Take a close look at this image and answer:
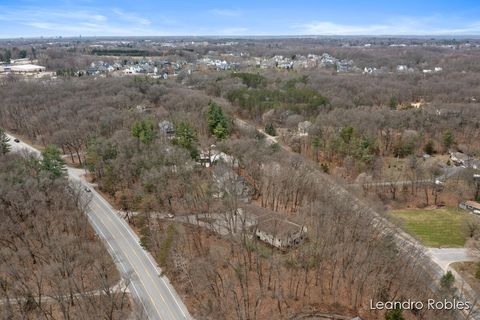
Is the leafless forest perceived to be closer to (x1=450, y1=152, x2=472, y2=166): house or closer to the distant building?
(x1=450, y1=152, x2=472, y2=166): house

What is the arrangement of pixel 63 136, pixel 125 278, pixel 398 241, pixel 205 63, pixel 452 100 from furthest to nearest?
pixel 205 63 → pixel 452 100 → pixel 63 136 → pixel 398 241 → pixel 125 278

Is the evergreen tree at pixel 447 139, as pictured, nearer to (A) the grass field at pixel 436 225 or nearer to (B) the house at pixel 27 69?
(A) the grass field at pixel 436 225

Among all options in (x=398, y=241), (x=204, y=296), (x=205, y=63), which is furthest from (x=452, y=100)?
(x=205, y=63)

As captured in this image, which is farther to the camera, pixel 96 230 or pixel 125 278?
pixel 96 230

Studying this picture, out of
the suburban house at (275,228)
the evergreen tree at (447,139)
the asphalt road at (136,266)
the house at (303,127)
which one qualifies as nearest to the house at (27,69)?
the house at (303,127)

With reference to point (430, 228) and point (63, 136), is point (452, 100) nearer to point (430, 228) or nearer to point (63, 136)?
point (430, 228)

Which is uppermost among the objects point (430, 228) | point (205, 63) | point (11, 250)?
point (205, 63)
